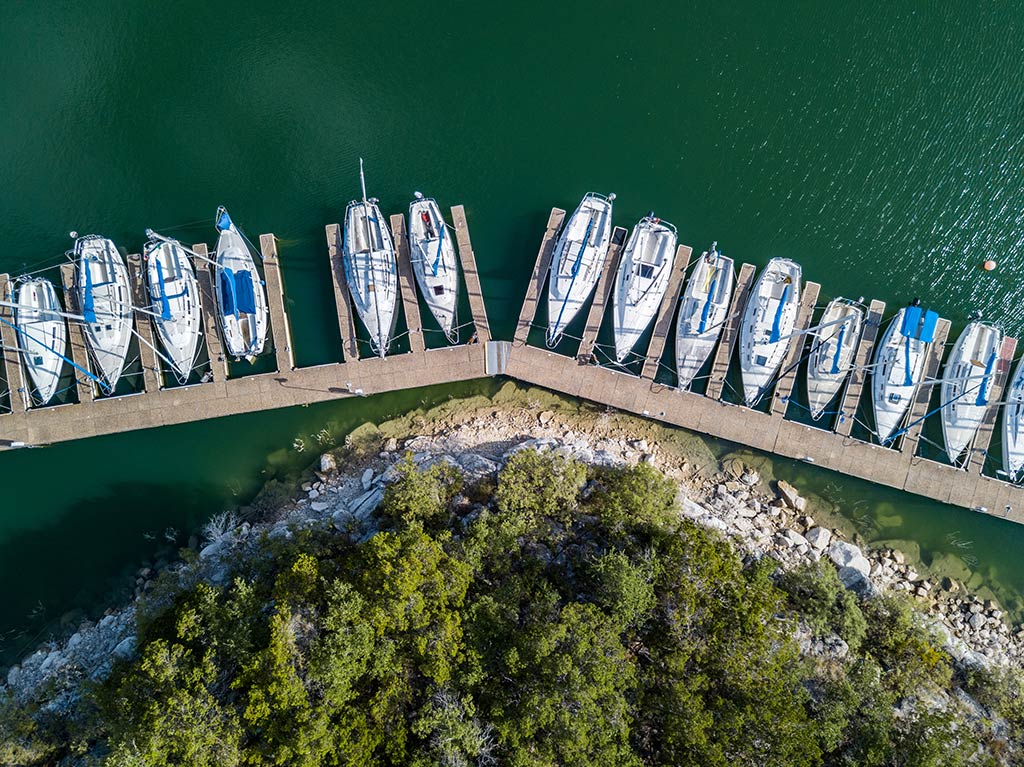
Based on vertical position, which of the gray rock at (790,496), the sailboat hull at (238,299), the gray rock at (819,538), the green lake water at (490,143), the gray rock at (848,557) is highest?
the green lake water at (490,143)

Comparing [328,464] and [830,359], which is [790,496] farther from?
[328,464]

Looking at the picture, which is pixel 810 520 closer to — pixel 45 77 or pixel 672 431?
pixel 672 431

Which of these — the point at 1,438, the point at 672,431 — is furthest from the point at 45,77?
the point at 672,431

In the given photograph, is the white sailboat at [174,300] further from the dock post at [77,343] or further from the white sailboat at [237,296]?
the dock post at [77,343]

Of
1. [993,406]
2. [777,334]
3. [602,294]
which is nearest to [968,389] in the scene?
[993,406]

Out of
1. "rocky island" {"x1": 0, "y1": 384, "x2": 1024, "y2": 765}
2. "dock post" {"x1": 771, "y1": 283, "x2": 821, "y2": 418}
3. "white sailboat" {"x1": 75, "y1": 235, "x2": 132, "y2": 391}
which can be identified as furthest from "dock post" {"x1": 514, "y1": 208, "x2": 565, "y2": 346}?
"white sailboat" {"x1": 75, "y1": 235, "x2": 132, "y2": 391}

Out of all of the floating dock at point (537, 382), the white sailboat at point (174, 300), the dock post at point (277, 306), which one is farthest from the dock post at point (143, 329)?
the dock post at point (277, 306)

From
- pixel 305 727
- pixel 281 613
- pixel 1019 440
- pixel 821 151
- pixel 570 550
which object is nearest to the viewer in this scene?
pixel 305 727
